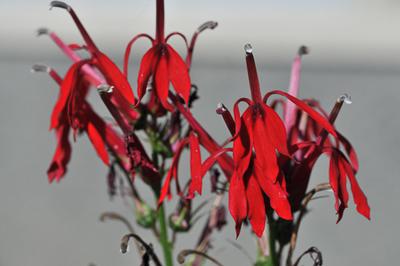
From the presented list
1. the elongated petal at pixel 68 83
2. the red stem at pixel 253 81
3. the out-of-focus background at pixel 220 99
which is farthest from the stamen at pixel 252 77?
the out-of-focus background at pixel 220 99

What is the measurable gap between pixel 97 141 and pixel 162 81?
89mm

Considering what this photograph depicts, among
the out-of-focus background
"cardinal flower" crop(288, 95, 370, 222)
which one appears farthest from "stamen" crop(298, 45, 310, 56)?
the out-of-focus background

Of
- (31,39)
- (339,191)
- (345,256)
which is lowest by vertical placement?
(345,256)

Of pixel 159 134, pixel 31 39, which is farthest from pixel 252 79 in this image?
pixel 31 39

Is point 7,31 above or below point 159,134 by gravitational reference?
above

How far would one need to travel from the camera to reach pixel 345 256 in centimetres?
171

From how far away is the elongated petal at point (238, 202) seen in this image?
0.51 meters

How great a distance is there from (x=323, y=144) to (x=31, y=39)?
2.17 meters

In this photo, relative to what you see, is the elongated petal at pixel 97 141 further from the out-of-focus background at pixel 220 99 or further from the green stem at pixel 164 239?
the out-of-focus background at pixel 220 99

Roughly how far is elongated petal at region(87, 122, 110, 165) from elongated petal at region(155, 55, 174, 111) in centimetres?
8

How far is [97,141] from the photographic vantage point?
0.64m

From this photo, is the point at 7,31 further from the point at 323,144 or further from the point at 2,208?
the point at 323,144

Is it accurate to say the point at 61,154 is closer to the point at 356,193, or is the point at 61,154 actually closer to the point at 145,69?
the point at 145,69

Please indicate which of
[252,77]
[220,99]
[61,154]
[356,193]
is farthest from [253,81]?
[220,99]
